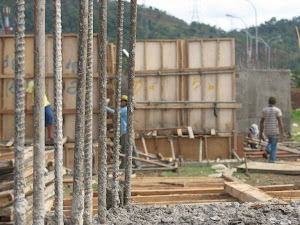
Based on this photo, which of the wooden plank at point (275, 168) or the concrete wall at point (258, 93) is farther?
the concrete wall at point (258, 93)

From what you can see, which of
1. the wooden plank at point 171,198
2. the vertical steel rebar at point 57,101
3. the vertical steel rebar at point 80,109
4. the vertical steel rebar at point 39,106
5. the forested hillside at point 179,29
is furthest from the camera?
the forested hillside at point 179,29

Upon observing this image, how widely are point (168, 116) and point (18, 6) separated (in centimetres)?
1092

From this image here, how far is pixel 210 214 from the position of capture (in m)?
6.30

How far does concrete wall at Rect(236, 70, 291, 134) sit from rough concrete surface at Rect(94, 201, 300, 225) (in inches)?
501

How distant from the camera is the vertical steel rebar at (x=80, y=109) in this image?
4.81 metres

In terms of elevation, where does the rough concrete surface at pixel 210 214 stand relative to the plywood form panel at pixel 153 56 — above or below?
below

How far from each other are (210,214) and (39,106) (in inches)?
113

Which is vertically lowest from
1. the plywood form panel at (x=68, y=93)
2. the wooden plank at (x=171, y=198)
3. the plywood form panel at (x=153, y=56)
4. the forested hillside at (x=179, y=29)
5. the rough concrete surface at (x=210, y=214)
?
the wooden plank at (x=171, y=198)

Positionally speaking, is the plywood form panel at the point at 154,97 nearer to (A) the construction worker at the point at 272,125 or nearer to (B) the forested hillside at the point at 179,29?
(A) the construction worker at the point at 272,125

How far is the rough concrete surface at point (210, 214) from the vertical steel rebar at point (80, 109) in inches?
39.1

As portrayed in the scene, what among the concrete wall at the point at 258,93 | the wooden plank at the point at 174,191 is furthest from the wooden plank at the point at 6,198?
the concrete wall at the point at 258,93

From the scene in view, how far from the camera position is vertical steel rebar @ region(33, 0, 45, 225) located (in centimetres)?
413

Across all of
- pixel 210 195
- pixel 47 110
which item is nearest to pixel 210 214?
pixel 210 195

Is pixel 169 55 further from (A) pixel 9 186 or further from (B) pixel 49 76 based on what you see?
(A) pixel 9 186
